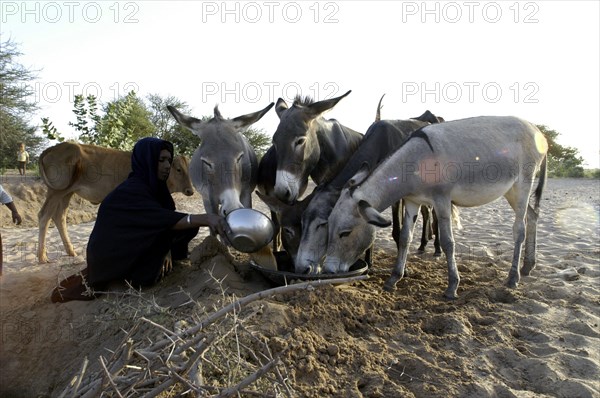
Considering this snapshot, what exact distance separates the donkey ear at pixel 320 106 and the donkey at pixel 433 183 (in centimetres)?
87

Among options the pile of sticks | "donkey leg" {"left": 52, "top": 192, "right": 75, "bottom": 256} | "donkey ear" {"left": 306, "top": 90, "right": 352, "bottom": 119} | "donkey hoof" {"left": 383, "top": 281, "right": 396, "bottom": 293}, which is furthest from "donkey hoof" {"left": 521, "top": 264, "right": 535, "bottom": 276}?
"donkey leg" {"left": 52, "top": 192, "right": 75, "bottom": 256}

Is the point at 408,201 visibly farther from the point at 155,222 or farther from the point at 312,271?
the point at 155,222

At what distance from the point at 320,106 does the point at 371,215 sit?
1.45m

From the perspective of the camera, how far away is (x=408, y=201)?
4520mm

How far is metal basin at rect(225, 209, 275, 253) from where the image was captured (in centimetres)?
341

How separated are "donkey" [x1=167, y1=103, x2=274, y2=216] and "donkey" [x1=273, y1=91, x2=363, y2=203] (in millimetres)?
366

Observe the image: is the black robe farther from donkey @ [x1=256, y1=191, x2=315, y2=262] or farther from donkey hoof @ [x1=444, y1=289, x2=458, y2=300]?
donkey hoof @ [x1=444, y1=289, x2=458, y2=300]

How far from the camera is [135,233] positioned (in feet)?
12.3

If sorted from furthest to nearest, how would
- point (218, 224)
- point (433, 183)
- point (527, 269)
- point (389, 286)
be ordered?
point (527, 269), point (389, 286), point (433, 183), point (218, 224)

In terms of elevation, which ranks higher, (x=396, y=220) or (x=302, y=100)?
(x=302, y=100)

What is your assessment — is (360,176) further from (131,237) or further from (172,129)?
(172,129)

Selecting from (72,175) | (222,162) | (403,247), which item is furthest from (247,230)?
(72,175)

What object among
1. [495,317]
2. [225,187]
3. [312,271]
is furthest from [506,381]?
[225,187]

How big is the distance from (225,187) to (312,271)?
1.14m
